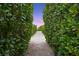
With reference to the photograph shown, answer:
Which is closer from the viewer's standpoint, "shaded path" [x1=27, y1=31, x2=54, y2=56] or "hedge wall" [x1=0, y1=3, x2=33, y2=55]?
"hedge wall" [x1=0, y1=3, x2=33, y2=55]

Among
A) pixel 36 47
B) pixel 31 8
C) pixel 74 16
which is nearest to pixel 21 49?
pixel 36 47

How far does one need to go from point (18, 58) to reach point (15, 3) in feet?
1.50

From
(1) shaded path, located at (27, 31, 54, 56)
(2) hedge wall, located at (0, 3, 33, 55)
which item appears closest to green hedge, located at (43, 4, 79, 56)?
(1) shaded path, located at (27, 31, 54, 56)

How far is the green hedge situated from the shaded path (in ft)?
0.21

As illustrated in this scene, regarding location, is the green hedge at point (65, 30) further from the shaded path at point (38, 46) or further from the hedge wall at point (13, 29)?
the hedge wall at point (13, 29)

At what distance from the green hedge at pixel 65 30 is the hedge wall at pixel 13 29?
21 cm

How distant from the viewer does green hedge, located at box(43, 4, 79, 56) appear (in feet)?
8.77

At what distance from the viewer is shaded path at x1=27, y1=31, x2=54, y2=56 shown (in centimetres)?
271

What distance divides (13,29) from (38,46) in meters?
0.26

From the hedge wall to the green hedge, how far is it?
0.21 metres

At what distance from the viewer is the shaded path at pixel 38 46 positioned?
2.71 metres

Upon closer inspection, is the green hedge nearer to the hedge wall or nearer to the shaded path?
the shaded path

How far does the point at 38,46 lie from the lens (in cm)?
279

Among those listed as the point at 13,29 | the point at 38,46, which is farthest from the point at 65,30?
the point at 13,29
